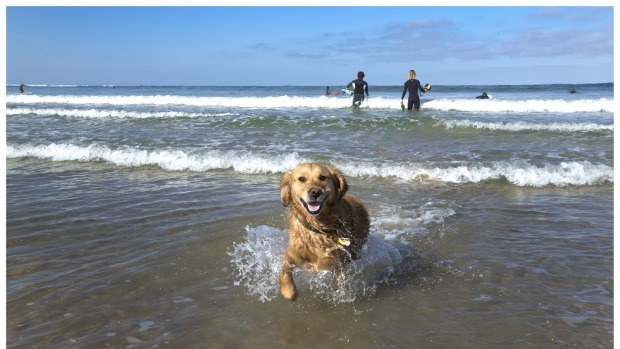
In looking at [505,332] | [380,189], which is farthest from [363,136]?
[505,332]

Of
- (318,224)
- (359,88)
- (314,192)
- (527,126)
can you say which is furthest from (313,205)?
(359,88)

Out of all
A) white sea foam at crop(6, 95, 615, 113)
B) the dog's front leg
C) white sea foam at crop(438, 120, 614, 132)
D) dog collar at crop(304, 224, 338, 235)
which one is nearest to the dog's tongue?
dog collar at crop(304, 224, 338, 235)

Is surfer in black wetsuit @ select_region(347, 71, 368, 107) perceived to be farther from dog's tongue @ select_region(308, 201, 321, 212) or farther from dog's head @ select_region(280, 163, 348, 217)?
dog's tongue @ select_region(308, 201, 321, 212)

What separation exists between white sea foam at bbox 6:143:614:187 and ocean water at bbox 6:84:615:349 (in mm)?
52

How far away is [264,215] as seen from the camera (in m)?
6.44

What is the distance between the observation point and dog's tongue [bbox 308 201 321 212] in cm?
402

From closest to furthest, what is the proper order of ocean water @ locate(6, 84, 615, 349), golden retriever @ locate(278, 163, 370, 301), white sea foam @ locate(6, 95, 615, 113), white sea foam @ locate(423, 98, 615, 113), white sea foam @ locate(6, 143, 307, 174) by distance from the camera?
ocean water @ locate(6, 84, 615, 349) < golden retriever @ locate(278, 163, 370, 301) < white sea foam @ locate(6, 143, 307, 174) < white sea foam @ locate(423, 98, 615, 113) < white sea foam @ locate(6, 95, 615, 113)

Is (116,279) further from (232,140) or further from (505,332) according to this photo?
(232,140)

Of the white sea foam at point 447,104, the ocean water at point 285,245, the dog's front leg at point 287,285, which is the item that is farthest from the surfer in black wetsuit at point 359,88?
the dog's front leg at point 287,285

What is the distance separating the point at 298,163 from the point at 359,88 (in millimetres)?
13609

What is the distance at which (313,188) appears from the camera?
3.97 meters

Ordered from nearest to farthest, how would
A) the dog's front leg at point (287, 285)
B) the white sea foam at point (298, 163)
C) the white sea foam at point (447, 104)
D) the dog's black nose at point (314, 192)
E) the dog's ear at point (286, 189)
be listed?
the dog's front leg at point (287, 285), the dog's black nose at point (314, 192), the dog's ear at point (286, 189), the white sea foam at point (298, 163), the white sea foam at point (447, 104)

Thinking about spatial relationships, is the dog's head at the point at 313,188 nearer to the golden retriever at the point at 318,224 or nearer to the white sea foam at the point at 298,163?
the golden retriever at the point at 318,224

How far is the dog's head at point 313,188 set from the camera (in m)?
4.02
